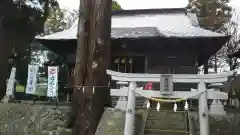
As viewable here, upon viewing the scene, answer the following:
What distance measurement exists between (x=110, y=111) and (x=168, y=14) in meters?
13.3

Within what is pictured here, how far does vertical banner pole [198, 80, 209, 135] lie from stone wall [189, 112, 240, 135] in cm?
88

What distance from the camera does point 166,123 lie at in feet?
25.6

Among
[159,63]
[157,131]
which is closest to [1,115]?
[157,131]

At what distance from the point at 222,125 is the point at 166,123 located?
1.46 metres

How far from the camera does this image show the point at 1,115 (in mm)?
9461

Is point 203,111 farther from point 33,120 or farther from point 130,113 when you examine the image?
point 33,120

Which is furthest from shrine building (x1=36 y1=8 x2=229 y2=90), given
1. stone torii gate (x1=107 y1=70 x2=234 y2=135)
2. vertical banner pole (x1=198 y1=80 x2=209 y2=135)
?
vertical banner pole (x1=198 y1=80 x2=209 y2=135)

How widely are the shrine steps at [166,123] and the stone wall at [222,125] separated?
0.23 meters

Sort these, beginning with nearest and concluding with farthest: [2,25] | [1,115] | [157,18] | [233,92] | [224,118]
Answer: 1. [224,118]
2. [1,115]
3. [233,92]
4. [2,25]
5. [157,18]

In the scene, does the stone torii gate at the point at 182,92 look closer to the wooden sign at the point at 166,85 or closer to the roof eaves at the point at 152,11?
the wooden sign at the point at 166,85

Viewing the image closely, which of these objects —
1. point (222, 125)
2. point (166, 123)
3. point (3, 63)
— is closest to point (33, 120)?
point (166, 123)

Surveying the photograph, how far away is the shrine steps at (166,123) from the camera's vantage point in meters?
7.40

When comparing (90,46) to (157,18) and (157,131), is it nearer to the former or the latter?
(157,131)

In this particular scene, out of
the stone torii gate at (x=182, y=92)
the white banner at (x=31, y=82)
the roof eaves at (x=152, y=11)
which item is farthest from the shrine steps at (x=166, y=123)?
the roof eaves at (x=152, y=11)
